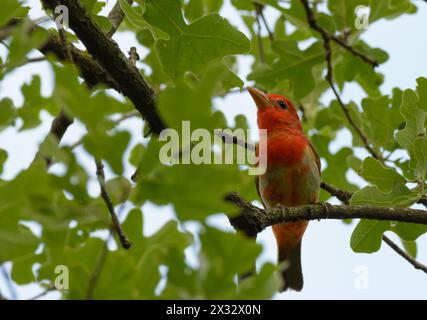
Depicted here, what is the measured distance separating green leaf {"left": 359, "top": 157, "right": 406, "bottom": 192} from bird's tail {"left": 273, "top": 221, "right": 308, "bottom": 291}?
1935 millimetres

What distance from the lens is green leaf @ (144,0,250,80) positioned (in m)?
3.50

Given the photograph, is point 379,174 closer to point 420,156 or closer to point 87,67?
point 420,156

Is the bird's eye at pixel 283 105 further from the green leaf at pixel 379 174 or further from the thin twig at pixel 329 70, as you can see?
the green leaf at pixel 379 174

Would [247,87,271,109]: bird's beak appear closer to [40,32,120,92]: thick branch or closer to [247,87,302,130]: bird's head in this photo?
[247,87,302,130]: bird's head

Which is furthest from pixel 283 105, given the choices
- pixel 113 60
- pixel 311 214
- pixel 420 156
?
pixel 113 60

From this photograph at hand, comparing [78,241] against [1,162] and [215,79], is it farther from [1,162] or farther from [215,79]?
[215,79]

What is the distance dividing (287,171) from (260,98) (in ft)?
3.16

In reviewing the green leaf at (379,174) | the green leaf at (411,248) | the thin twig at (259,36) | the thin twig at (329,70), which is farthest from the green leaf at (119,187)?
the thin twig at (259,36)

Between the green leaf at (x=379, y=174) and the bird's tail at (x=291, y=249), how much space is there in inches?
76.2

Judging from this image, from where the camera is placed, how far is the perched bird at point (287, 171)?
18.0 ft

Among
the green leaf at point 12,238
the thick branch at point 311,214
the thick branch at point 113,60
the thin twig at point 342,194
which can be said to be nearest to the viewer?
the green leaf at point 12,238

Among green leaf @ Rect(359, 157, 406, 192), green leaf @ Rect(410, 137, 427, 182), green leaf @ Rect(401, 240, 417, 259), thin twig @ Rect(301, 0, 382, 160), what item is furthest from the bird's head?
green leaf @ Rect(410, 137, 427, 182)

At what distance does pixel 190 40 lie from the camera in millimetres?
3602
